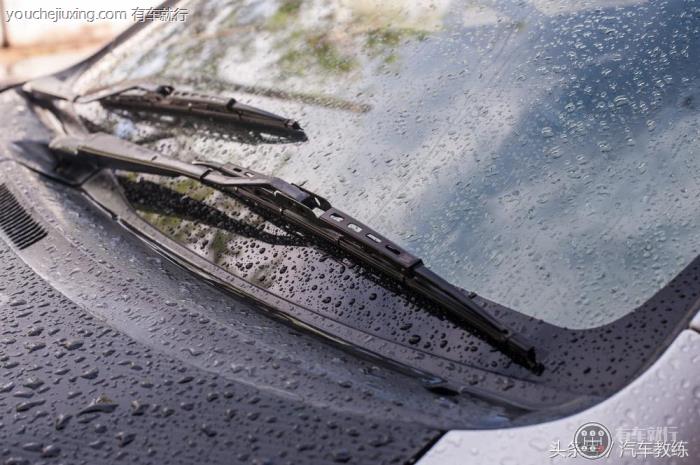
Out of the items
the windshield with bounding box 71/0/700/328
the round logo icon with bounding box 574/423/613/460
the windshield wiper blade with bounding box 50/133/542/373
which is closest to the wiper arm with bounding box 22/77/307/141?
the windshield with bounding box 71/0/700/328

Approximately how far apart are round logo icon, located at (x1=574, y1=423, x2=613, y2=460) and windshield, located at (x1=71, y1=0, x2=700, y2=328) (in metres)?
0.25

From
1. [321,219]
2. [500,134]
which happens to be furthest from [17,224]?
[500,134]

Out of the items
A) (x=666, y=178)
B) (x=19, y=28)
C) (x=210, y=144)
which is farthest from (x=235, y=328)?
(x=19, y=28)

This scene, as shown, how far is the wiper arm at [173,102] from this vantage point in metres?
2.03

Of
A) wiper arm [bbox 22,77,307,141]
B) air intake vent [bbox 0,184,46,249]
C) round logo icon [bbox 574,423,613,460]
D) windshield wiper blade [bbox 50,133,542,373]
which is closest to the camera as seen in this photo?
round logo icon [bbox 574,423,613,460]

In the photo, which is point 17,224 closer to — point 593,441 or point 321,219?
point 321,219

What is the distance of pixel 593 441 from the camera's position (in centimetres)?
120

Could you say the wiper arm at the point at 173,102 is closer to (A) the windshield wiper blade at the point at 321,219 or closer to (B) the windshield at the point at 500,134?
(B) the windshield at the point at 500,134

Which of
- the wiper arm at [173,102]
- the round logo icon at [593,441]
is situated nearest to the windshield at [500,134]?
the wiper arm at [173,102]

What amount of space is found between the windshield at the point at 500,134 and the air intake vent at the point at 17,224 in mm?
345

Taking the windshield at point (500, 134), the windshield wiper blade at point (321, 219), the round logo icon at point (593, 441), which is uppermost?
the windshield at point (500, 134)

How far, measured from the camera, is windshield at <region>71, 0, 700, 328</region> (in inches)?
59.7

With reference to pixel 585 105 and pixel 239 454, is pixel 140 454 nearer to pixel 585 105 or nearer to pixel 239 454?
pixel 239 454

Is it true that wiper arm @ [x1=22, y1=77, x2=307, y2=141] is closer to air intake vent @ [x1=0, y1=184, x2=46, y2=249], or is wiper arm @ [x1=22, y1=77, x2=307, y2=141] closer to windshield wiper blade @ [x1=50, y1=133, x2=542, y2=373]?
windshield wiper blade @ [x1=50, y1=133, x2=542, y2=373]
